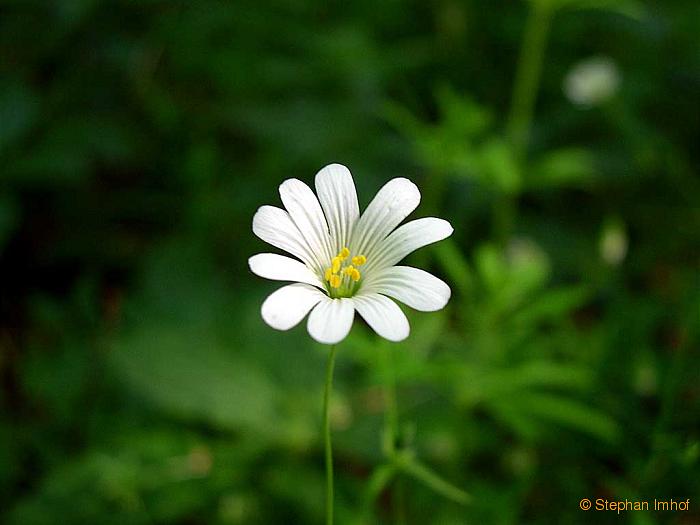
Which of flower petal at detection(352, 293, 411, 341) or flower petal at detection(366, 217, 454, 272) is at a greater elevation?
flower petal at detection(366, 217, 454, 272)

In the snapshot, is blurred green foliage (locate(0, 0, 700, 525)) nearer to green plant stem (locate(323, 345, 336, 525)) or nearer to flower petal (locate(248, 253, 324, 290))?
green plant stem (locate(323, 345, 336, 525))

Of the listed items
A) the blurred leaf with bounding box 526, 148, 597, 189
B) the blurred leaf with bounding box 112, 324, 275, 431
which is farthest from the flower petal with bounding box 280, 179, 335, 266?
the blurred leaf with bounding box 526, 148, 597, 189

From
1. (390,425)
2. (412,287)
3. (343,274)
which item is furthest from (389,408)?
(412,287)

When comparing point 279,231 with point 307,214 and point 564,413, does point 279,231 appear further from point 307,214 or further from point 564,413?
point 564,413

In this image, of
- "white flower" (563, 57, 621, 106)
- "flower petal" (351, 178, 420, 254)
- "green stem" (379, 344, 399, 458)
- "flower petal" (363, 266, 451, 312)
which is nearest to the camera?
"flower petal" (363, 266, 451, 312)

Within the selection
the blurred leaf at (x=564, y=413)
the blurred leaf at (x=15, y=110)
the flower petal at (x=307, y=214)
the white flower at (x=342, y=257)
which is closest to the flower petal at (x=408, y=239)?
the white flower at (x=342, y=257)

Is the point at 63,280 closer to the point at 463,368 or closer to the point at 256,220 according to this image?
the point at 463,368

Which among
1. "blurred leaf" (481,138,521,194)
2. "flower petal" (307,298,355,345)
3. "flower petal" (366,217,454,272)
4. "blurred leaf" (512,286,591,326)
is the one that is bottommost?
"flower petal" (307,298,355,345)
